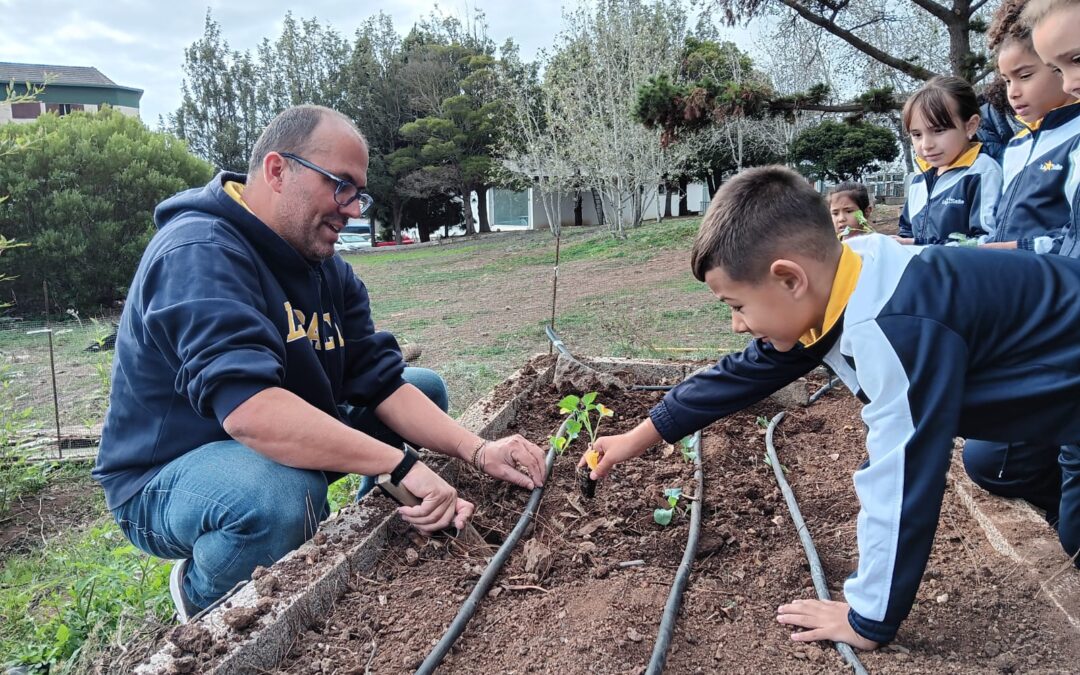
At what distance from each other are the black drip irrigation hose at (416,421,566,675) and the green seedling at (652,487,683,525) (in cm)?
43

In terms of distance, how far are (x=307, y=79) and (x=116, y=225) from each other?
1020 inches

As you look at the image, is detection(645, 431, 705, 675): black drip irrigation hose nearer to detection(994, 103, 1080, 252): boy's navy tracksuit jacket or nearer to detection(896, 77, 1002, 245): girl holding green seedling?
detection(994, 103, 1080, 252): boy's navy tracksuit jacket

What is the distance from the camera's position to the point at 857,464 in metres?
2.90

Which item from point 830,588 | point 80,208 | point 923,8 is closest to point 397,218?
point 80,208

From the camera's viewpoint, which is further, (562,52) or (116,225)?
(562,52)

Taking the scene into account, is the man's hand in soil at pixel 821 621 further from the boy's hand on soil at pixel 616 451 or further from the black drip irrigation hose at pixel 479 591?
the black drip irrigation hose at pixel 479 591

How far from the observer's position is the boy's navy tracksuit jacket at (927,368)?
153cm

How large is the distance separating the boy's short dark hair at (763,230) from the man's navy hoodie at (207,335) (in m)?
1.22

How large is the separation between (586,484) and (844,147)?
792 inches

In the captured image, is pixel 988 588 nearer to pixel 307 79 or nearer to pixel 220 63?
pixel 307 79

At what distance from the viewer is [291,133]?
2305mm

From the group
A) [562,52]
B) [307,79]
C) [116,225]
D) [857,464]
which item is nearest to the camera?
[857,464]

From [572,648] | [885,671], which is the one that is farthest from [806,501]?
[572,648]

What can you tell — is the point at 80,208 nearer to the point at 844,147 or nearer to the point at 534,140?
the point at 534,140
